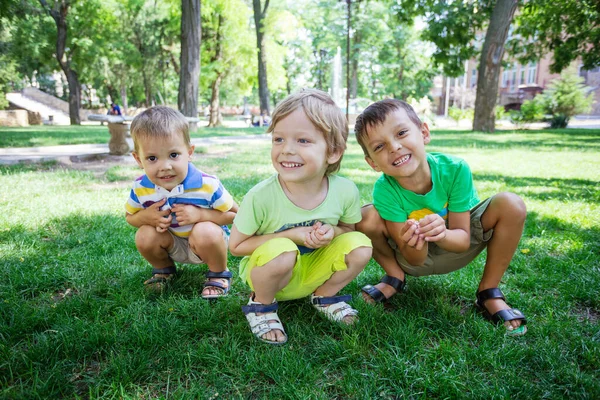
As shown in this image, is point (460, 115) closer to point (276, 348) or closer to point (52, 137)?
point (52, 137)

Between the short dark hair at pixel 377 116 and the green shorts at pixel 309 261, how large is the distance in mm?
534

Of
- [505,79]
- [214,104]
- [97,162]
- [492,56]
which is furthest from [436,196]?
[505,79]

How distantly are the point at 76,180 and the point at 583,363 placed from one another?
595 centimetres

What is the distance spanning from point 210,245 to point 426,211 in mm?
1250

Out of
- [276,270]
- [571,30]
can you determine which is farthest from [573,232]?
[571,30]

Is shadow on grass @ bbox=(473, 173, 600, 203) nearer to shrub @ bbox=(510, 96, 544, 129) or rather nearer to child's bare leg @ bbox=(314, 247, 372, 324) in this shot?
child's bare leg @ bbox=(314, 247, 372, 324)

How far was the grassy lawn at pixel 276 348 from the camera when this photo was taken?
5.19 ft

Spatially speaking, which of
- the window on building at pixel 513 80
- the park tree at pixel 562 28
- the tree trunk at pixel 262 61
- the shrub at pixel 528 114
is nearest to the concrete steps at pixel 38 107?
the tree trunk at pixel 262 61

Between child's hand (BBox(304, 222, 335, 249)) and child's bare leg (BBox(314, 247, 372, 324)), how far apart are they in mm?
155

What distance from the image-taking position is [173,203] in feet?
8.04

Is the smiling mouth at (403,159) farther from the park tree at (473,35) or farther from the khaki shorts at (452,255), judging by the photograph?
the park tree at (473,35)

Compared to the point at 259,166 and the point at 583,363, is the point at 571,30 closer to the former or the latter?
the point at 259,166

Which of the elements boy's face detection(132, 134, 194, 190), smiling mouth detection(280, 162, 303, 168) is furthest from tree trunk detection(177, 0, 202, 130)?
smiling mouth detection(280, 162, 303, 168)

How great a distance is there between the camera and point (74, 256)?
2896mm
